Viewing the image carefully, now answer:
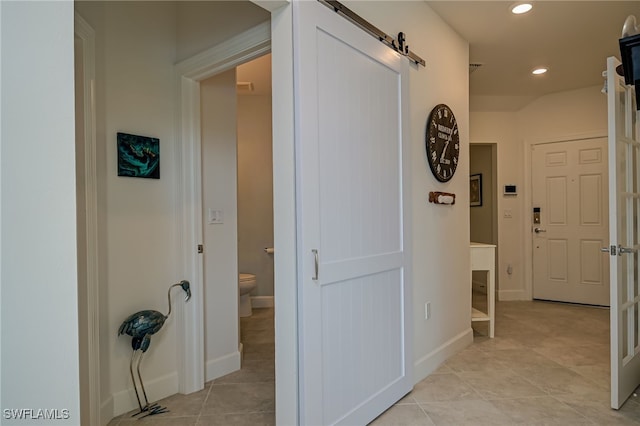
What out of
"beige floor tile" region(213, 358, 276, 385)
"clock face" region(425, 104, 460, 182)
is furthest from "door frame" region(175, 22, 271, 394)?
"clock face" region(425, 104, 460, 182)

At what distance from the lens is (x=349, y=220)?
1.81 m

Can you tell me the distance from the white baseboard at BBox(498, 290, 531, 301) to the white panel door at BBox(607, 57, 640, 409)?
264cm

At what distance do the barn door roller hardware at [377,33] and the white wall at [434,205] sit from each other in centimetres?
7

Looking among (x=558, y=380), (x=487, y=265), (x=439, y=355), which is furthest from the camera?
(x=487, y=265)

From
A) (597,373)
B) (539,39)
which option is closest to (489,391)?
(597,373)

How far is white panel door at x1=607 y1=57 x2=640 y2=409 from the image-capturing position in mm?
2055

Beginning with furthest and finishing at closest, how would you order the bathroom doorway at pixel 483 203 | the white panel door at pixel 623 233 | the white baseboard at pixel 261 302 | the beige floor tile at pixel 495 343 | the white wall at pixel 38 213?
the bathroom doorway at pixel 483 203 < the white baseboard at pixel 261 302 < the beige floor tile at pixel 495 343 < the white panel door at pixel 623 233 < the white wall at pixel 38 213

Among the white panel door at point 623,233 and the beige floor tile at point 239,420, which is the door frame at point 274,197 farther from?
the white panel door at point 623,233

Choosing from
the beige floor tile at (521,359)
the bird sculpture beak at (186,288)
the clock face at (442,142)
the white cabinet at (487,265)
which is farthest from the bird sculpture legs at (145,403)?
the white cabinet at (487,265)

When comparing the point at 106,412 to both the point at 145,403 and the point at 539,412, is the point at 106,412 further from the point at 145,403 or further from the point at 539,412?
the point at 539,412

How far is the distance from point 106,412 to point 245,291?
2.11 metres

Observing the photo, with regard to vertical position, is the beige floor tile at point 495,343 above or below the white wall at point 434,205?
below

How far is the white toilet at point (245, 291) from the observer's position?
4.04 meters

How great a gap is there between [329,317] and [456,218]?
1801mm
